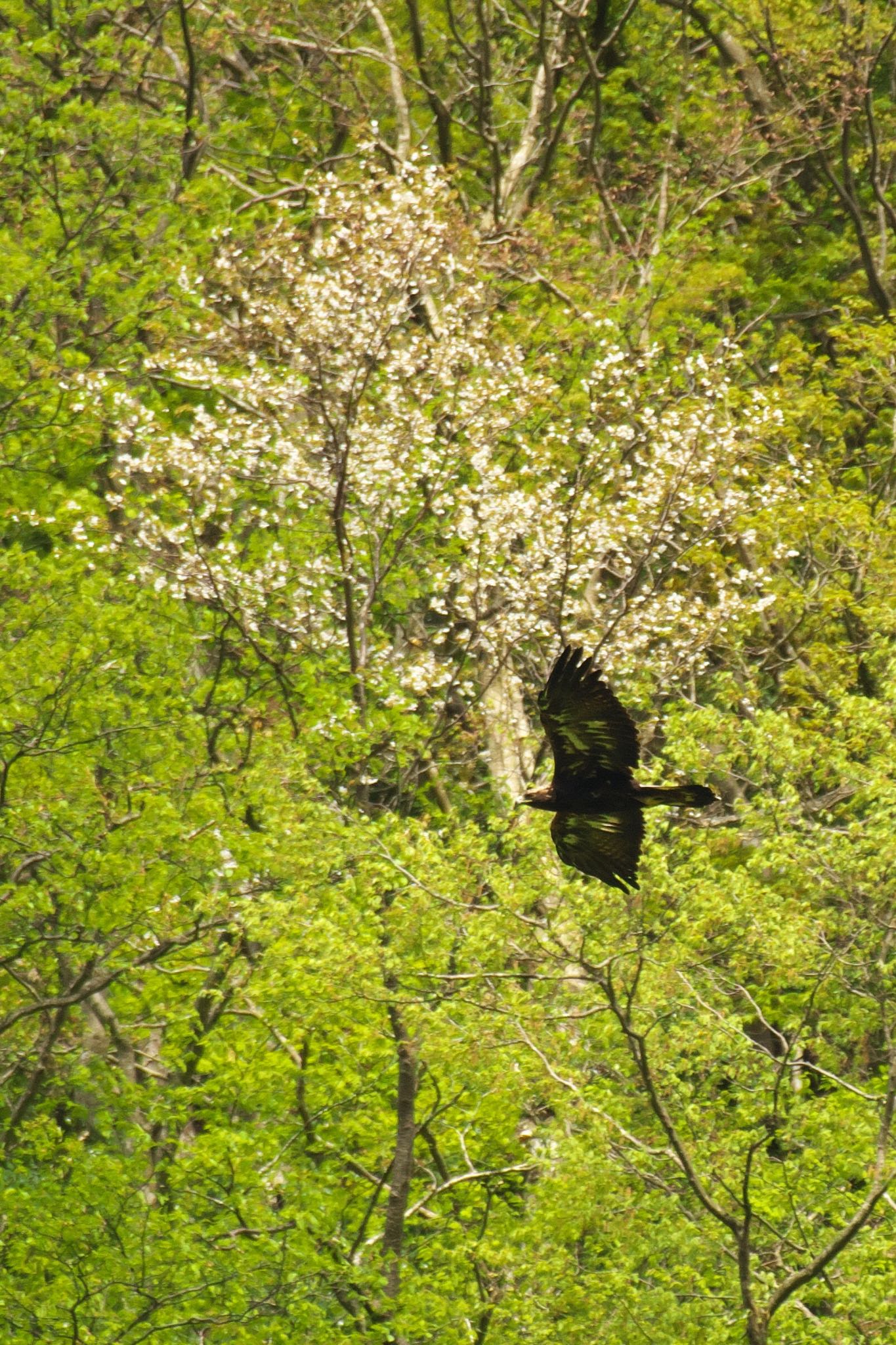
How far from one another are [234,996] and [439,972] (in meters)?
3.13

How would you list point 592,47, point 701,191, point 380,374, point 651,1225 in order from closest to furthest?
point 651,1225 < point 380,374 < point 701,191 < point 592,47

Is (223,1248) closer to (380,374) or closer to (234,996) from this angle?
(234,996)

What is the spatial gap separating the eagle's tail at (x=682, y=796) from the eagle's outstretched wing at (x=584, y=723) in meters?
0.18

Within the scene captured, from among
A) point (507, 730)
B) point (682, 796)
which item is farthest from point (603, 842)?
point (507, 730)

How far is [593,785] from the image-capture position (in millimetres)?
11258

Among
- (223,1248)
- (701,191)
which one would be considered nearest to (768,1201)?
(223,1248)

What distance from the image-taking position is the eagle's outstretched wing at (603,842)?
11.7m

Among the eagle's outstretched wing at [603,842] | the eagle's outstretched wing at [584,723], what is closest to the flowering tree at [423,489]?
the eagle's outstretched wing at [603,842]

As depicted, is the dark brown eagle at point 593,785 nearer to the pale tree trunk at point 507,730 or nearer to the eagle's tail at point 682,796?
the eagle's tail at point 682,796

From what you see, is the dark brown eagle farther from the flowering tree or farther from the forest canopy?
the flowering tree

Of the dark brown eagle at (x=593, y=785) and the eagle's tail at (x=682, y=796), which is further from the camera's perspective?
the dark brown eagle at (x=593, y=785)

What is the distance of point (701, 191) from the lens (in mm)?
28125

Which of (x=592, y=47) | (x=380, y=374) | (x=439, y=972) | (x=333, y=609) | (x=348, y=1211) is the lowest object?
(x=348, y=1211)

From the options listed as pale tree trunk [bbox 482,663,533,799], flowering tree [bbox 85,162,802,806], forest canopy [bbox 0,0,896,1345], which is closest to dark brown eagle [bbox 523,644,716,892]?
forest canopy [bbox 0,0,896,1345]
